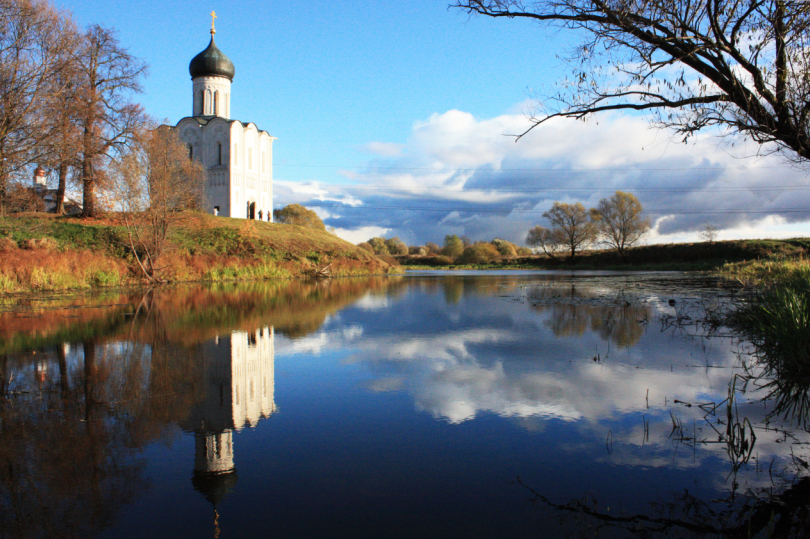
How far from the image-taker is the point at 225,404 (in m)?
4.54

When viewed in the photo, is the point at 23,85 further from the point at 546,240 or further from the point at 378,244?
the point at 378,244

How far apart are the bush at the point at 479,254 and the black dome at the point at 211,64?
41.0 m

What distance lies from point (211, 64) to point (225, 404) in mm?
44105

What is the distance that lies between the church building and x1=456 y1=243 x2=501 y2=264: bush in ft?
120

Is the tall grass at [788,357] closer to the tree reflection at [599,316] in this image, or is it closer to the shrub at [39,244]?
the tree reflection at [599,316]

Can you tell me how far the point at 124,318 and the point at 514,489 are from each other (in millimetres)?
9755

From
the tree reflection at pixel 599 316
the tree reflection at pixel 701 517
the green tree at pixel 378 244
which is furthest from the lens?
the green tree at pixel 378 244

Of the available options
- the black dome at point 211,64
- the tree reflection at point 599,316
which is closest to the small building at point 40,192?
the black dome at point 211,64

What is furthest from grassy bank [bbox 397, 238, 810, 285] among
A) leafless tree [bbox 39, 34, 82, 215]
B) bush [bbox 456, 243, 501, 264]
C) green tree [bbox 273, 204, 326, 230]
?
leafless tree [bbox 39, 34, 82, 215]

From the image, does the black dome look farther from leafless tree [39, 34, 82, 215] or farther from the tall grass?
the tall grass

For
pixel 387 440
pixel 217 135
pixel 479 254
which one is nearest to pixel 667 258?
pixel 479 254

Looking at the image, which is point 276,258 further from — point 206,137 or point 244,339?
point 244,339

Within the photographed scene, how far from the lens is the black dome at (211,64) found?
41375 millimetres

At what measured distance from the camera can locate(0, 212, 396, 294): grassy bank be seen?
16203 millimetres
